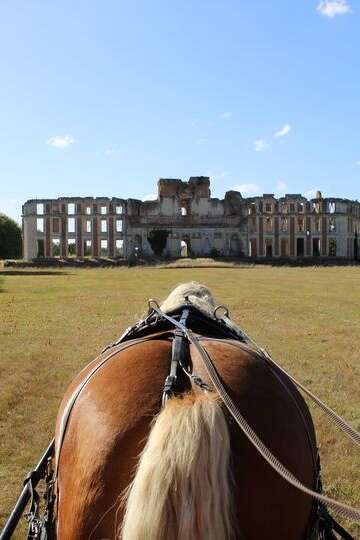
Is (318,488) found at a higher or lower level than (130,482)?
lower

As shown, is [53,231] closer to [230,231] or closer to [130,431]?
[230,231]

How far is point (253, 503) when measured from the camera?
1.99 m

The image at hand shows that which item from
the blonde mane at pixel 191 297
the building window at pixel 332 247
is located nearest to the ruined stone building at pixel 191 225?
the building window at pixel 332 247

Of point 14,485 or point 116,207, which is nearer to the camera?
point 14,485

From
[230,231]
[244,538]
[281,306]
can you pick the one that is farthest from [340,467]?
[230,231]

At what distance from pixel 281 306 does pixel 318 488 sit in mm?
16336

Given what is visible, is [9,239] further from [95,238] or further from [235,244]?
[235,244]

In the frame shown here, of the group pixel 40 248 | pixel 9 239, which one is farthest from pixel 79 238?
pixel 9 239

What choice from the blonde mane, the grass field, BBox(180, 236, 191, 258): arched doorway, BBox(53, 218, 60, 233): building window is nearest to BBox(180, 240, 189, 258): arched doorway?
BBox(180, 236, 191, 258): arched doorway

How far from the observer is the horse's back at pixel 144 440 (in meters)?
2.02

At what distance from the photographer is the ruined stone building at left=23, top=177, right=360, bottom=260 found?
228 feet

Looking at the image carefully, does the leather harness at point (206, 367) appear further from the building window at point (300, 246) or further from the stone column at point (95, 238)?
the building window at point (300, 246)

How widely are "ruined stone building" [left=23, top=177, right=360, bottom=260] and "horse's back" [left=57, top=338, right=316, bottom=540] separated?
2583 inches

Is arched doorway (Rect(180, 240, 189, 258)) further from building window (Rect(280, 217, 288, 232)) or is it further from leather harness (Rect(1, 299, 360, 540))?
leather harness (Rect(1, 299, 360, 540))
